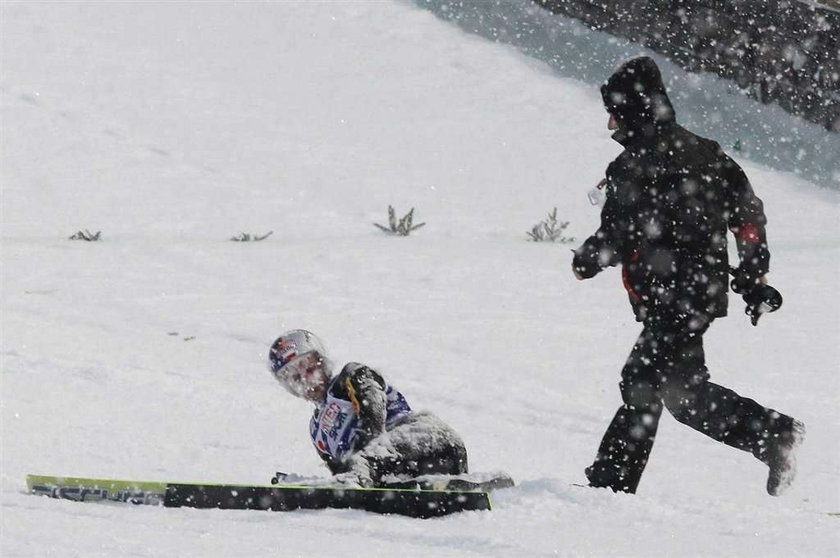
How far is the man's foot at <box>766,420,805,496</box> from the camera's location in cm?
432

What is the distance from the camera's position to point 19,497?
438 cm

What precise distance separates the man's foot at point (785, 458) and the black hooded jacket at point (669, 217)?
0.48 m

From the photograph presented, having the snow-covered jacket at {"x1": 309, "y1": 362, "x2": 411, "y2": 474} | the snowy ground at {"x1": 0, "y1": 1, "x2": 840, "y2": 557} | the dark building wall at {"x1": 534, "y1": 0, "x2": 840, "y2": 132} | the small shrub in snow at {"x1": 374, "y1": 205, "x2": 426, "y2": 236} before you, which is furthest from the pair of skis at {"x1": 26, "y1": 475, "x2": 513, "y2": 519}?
the dark building wall at {"x1": 534, "y1": 0, "x2": 840, "y2": 132}

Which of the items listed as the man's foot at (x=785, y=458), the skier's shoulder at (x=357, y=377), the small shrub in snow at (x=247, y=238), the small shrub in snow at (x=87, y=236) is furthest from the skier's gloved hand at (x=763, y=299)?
the small shrub in snow at (x=87, y=236)

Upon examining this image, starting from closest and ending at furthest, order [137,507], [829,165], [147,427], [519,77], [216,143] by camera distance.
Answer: [137,507] → [147,427] → [829,165] → [216,143] → [519,77]

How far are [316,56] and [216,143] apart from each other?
10.0ft

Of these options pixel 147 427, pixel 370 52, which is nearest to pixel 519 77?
pixel 370 52

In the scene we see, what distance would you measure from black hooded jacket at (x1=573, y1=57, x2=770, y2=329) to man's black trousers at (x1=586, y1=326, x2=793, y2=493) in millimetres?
102

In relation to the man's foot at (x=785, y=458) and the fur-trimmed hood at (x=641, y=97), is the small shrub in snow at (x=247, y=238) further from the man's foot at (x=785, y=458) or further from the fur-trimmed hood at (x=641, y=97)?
the man's foot at (x=785, y=458)

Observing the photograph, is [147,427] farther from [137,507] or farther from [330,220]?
[330,220]

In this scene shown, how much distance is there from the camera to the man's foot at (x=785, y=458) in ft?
14.2

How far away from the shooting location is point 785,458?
4.32m

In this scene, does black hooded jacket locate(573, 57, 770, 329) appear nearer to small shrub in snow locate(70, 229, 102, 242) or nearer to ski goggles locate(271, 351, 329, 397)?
ski goggles locate(271, 351, 329, 397)

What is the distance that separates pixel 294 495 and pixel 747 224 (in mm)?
1803
